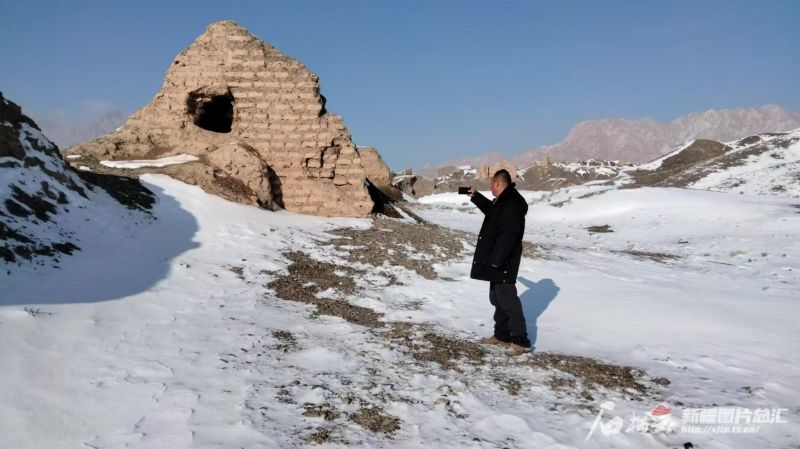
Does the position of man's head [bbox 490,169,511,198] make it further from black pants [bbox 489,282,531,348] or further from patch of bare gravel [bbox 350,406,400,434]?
patch of bare gravel [bbox 350,406,400,434]

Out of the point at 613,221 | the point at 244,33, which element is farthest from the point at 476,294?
the point at 613,221

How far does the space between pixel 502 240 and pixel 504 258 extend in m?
0.21

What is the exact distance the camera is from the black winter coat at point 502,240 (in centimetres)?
532

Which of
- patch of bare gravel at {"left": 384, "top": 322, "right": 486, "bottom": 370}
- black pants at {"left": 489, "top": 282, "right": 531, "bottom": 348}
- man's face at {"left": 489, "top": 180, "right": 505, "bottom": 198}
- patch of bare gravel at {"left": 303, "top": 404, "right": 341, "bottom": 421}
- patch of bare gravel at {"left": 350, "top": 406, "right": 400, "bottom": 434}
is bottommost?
patch of bare gravel at {"left": 303, "top": 404, "right": 341, "bottom": 421}

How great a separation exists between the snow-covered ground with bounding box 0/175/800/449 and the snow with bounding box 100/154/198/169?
10.5 ft

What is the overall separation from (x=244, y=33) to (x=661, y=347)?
14.6 meters

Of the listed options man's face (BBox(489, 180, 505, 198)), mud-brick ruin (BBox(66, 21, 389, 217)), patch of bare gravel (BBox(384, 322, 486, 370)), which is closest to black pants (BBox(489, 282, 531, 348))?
patch of bare gravel (BBox(384, 322, 486, 370))

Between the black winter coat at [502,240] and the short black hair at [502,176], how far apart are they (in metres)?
0.08

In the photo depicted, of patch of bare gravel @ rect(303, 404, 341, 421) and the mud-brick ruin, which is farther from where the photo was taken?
the mud-brick ruin

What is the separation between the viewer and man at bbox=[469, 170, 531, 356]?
17.5 ft

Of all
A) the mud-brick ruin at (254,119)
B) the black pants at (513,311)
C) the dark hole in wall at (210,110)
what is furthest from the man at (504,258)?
the dark hole in wall at (210,110)

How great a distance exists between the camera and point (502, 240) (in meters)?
5.33

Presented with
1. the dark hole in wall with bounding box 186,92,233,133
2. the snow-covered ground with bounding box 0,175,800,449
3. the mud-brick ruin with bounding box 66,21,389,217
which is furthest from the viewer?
the dark hole in wall with bounding box 186,92,233,133

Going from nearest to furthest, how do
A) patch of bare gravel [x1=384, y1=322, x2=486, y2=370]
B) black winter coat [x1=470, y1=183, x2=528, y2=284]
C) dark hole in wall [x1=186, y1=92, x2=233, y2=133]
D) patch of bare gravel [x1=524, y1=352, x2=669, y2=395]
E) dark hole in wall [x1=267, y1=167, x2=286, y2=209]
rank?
1. patch of bare gravel [x1=524, y1=352, x2=669, y2=395]
2. patch of bare gravel [x1=384, y1=322, x2=486, y2=370]
3. black winter coat [x1=470, y1=183, x2=528, y2=284]
4. dark hole in wall [x1=267, y1=167, x2=286, y2=209]
5. dark hole in wall [x1=186, y1=92, x2=233, y2=133]
